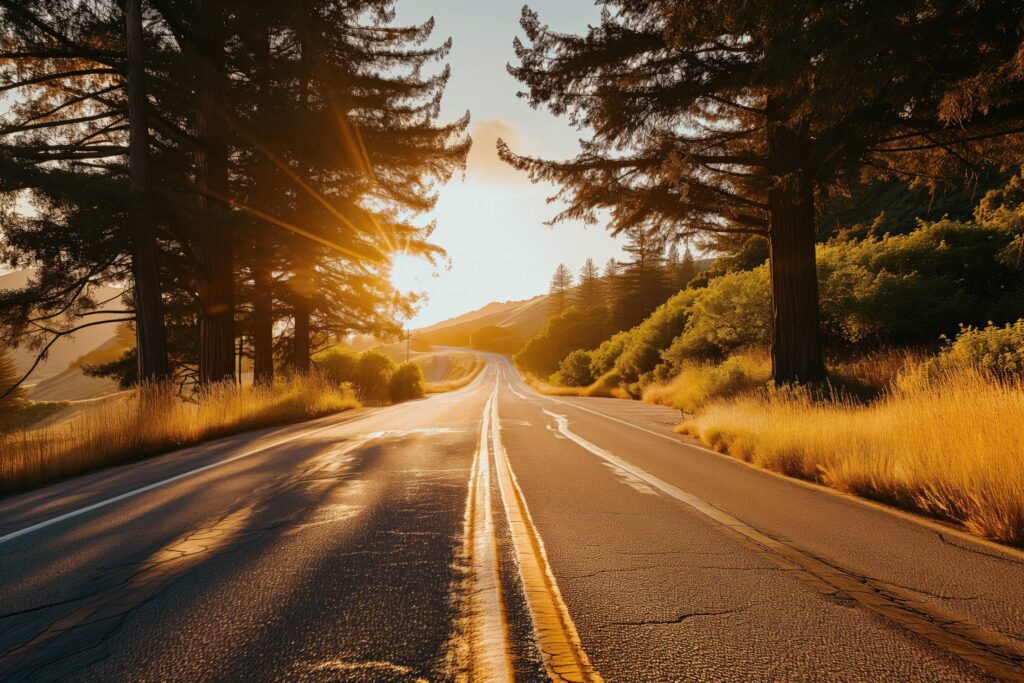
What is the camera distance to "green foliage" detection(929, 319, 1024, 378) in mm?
7931

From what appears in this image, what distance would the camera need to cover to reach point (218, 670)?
1.84m

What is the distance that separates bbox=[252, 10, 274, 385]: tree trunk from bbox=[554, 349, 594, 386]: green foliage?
28125mm

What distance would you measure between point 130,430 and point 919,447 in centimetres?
1118

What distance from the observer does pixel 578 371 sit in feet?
146

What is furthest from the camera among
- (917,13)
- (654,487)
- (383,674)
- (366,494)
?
(917,13)

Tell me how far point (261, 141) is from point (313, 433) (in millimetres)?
9229

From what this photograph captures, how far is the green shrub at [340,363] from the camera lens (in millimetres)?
29547

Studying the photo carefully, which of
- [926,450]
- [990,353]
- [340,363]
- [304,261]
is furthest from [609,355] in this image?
[926,450]

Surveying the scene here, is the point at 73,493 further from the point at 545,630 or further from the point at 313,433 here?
the point at 545,630

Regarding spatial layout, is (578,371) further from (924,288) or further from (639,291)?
(924,288)

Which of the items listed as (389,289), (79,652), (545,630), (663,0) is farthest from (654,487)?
(389,289)

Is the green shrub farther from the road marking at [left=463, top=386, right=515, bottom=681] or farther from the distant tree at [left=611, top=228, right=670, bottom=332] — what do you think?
the distant tree at [left=611, top=228, right=670, bottom=332]

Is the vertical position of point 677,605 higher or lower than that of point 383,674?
lower

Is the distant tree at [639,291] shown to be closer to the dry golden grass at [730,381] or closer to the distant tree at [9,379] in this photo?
the dry golden grass at [730,381]
